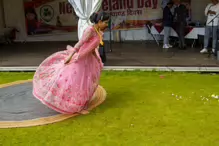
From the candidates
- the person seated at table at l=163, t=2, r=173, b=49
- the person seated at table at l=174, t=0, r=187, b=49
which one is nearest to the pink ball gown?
the person seated at table at l=174, t=0, r=187, b=49

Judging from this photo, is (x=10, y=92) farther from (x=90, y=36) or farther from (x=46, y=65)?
(x=90, y=36)

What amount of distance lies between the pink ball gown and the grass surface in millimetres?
272

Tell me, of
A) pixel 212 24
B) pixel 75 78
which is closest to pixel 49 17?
pixel 212 24

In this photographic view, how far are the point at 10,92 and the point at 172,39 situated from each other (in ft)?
23.5

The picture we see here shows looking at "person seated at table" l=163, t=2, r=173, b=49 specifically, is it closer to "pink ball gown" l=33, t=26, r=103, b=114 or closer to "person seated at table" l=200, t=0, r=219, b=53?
"person seated at table" l=200, t=0, r=219, b=53

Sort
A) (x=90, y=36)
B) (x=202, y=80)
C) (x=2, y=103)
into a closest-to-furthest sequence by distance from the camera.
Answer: (x=90, y=36), (x=2, y=103), (x=202, y=80)

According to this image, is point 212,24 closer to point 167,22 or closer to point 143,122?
point 167,22

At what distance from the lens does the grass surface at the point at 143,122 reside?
4.62 meters

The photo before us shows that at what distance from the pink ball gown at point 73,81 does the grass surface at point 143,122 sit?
27cm

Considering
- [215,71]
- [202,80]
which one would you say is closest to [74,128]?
[202,80]

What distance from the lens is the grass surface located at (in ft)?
15.2

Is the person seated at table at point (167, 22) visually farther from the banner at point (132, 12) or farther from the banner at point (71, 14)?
the banner at point (132, 12)

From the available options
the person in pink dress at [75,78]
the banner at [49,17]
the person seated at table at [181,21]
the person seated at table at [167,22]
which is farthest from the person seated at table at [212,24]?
the banner at [49,17]

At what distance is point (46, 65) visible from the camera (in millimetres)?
5867
